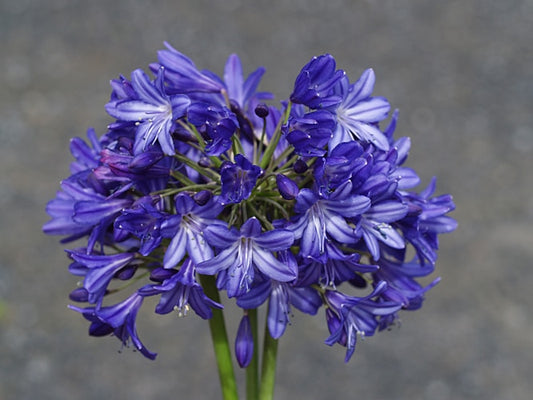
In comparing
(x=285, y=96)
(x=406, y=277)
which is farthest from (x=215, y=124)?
(x=285, y=96)

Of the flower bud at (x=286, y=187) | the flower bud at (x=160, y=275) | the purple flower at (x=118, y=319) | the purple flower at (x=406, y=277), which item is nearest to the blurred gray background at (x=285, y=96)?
the purple flower at (x=406, y=277)

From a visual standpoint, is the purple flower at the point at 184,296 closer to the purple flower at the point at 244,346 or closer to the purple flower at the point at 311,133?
the purple flower at the point at 244,346

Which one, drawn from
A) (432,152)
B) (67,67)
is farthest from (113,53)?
(432,152)

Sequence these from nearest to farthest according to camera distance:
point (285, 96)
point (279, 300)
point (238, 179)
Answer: point (238, 179) < point (279, 300) < point (285, 96)

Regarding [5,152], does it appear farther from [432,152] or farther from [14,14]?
[432,152]

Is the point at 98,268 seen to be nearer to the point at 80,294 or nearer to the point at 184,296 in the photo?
the point at 80,294

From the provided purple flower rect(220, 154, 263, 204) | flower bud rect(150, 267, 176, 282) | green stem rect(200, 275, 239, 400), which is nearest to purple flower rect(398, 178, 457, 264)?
purple flower rect(220, 154, 263, 204)
